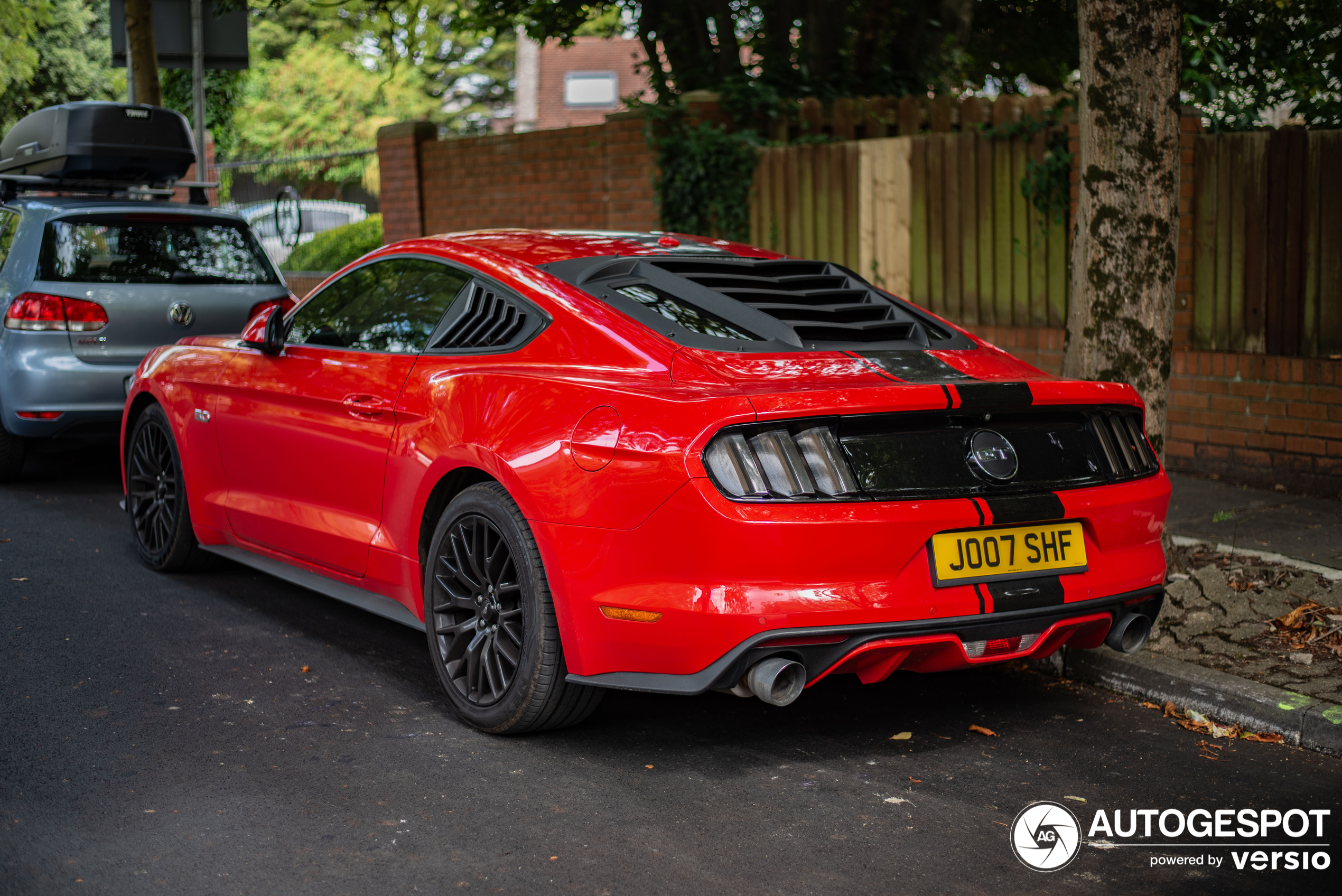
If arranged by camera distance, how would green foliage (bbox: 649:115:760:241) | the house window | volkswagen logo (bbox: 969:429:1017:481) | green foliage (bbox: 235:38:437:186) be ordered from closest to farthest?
volkswagen logo (bbox: 969:429:1017:481) < green foliage (bbox: 649:115:760:241) < green foliage (bbox: 235:38:437:186) < the house window

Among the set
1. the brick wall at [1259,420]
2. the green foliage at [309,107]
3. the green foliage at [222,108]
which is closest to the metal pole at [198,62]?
the brick wall at [1259,420]

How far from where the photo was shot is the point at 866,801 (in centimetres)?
367

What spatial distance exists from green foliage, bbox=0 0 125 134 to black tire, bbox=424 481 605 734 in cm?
3665

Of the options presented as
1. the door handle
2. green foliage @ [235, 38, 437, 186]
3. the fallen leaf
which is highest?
green foliage @ [235, 38, 437, 186]

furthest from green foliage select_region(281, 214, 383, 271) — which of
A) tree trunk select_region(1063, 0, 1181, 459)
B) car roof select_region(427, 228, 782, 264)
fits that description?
tree trunk select_region(1063, 0, 1181, 459)

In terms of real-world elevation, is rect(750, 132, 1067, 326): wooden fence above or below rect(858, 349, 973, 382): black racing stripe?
above

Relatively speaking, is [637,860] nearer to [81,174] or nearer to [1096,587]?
[1096,587]

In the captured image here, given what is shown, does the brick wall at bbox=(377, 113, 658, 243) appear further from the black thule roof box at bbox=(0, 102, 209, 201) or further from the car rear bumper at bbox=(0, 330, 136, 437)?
the car rear bumper at bbox=(0, 330, 136, 437)

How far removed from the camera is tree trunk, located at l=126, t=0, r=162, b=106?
46.6ft

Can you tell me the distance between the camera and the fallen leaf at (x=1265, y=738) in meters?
4.16

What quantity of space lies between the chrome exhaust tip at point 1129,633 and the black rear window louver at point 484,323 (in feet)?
6.73

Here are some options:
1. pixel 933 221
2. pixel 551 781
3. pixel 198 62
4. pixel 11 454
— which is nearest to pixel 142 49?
pixel 198 62

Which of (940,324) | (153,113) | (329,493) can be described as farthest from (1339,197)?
(153,113)

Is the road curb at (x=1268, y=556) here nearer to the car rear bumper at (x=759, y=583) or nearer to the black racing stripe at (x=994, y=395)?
the black racing stripe at (x=994, y=395)
